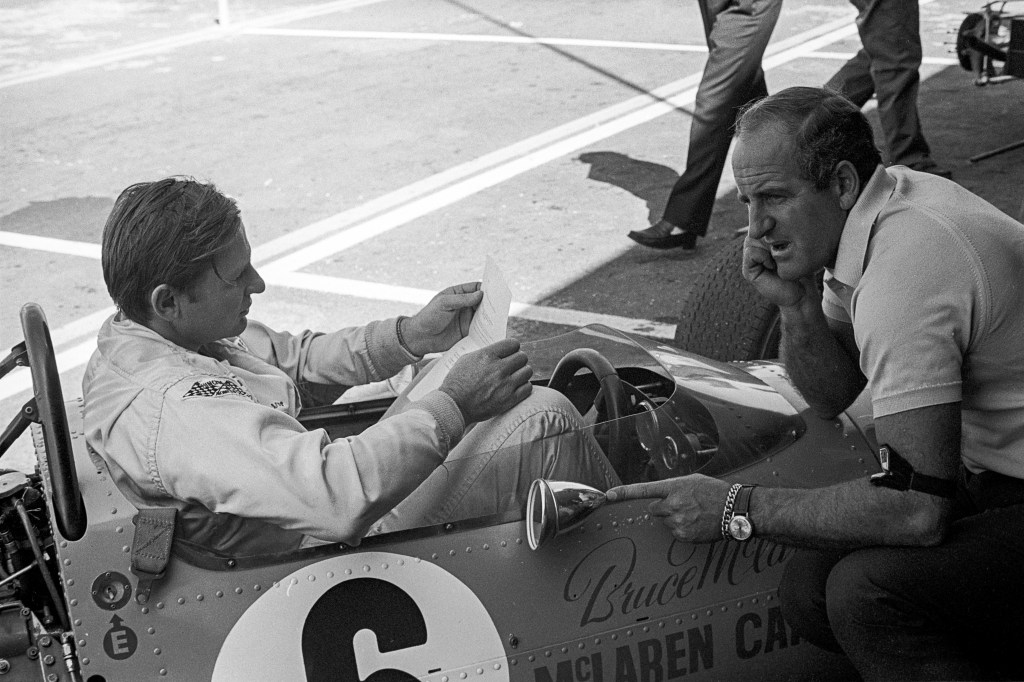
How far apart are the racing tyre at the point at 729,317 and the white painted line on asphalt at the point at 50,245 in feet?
12.1

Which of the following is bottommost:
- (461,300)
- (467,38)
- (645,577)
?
(467,38)

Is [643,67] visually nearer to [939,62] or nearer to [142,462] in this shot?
[939,62]

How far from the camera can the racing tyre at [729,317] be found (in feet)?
10.5

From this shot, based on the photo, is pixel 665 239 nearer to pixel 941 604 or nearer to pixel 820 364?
pixel 820 364

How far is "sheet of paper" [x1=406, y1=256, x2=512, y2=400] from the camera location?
2.39 meters

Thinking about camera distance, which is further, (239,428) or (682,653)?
(682,653)

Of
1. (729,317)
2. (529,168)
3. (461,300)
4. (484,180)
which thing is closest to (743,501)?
(461,300)

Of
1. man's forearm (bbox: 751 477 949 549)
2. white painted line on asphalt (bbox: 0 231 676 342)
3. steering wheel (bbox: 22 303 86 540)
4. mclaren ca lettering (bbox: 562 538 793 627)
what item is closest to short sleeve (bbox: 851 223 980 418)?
man's forearm (bbox: 751 477 949 549)

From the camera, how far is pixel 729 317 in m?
3.24

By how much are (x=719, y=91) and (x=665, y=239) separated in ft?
2.44

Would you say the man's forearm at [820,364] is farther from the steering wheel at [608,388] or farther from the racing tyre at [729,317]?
the racing tyre at [729,317]

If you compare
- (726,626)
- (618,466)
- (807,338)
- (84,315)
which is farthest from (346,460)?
(84,315)

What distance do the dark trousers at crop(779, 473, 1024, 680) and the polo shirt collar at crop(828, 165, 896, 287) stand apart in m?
0.51

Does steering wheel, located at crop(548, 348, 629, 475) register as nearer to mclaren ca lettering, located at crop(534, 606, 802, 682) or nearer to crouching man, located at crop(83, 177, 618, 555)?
crouching man, located at crop(83, 177, 618, 555)
